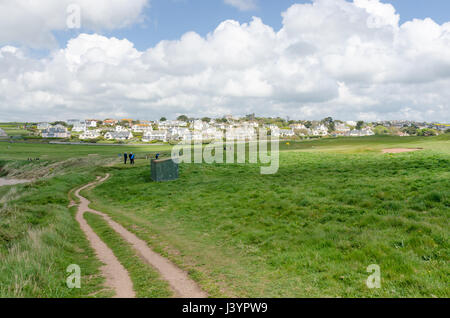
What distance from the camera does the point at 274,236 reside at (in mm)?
13328

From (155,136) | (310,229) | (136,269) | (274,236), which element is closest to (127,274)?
(136,269)

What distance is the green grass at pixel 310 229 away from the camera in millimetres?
8633

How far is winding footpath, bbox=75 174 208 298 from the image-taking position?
8.54m

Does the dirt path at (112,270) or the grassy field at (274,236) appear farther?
the dirt path at (112,270)

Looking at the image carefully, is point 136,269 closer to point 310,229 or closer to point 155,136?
point 310,229

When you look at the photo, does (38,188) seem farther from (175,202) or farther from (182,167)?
(175,202)

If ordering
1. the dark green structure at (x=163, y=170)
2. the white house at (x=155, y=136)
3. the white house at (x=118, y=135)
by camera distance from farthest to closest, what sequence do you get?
the white house at (x=155, y=136) < the white house at (x=118, y=135) < the dark green structure at (x=163, y=170)

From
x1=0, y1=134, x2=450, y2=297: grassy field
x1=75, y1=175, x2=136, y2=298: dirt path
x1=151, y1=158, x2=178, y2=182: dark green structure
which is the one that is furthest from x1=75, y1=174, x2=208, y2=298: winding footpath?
x1=151, y1=158, x2=178, y2=182: dark green structure

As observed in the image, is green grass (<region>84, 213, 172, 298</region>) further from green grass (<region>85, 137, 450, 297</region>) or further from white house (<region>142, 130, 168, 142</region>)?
white house (<region>142, 130, 168, 142</region>)

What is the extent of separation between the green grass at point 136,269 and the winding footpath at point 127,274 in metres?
0.18

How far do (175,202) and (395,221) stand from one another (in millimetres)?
16261

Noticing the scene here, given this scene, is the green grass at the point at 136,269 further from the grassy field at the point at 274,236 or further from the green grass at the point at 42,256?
the green grass at the point at 42,256

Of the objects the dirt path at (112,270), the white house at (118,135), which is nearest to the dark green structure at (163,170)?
the dirt path at (112,270)
